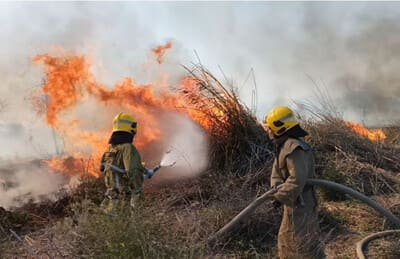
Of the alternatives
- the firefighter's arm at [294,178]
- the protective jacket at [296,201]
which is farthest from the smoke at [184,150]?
the firefighter's arm at [294,178]

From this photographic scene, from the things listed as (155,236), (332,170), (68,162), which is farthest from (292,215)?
(68,162)

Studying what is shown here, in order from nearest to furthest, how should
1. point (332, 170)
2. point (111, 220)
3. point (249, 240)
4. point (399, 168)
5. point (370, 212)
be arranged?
1. point (111, 220)
2. point (249, 240)
3. point (370, 212)
4. point (332, 170)
5. point (399, 168)

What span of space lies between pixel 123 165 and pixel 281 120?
2.23 m

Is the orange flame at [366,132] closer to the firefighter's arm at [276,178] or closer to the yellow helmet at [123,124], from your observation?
the firefighter's arm at [276,178]

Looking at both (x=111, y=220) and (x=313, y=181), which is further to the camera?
(x=313, y=181)

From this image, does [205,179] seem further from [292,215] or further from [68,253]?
[68,253]

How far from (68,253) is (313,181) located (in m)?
2.68

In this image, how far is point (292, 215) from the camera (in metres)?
4.96

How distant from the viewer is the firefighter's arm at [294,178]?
479 cm

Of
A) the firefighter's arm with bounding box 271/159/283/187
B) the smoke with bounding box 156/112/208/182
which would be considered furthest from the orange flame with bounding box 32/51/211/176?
the firefighter's arm with bounding box 271/159/283/187

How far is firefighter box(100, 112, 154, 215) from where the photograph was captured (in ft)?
19.3

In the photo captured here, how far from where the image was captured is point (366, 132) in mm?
10445

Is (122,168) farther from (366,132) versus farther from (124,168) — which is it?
(366,132)

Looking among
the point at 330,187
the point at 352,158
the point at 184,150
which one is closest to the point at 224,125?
the point at 184,150
